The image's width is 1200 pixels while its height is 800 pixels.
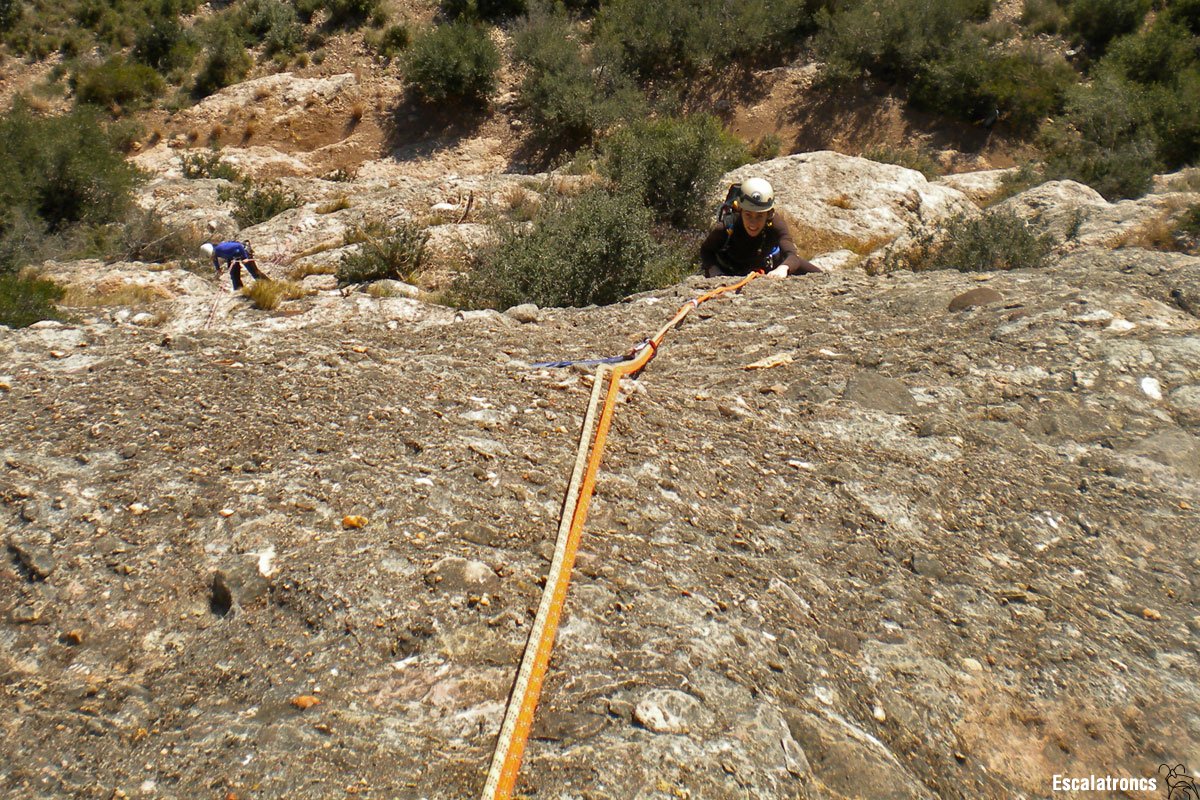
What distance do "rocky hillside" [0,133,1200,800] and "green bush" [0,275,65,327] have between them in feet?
8.25

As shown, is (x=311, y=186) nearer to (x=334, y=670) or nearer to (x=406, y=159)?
(x=406, y=159)

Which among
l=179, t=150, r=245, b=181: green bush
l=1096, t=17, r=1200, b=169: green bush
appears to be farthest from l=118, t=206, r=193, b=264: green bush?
l=1096, t=17, r=1200, b=169: green bush

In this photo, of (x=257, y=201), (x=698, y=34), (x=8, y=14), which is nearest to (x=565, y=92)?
(x=698, y=34)

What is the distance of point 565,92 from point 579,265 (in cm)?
1240

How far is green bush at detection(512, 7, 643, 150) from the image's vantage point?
676 inches

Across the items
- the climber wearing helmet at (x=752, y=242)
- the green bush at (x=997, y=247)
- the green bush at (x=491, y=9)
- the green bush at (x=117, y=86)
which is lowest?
the green bush at (x=117, y=86)

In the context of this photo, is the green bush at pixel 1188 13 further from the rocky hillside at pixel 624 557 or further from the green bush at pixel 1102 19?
the rocky hillside at pixel 624 557

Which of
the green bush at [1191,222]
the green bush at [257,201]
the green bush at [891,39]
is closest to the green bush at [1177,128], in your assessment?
the green bush at [891,39]

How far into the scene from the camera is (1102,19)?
19594mm

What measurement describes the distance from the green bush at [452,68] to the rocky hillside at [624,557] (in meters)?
15.9

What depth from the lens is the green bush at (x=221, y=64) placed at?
20.2 m

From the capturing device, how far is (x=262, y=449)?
2881 millimetres

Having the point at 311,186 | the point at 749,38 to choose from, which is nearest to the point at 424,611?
the point at 311,186

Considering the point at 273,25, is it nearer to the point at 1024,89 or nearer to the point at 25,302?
the point at 25,302
